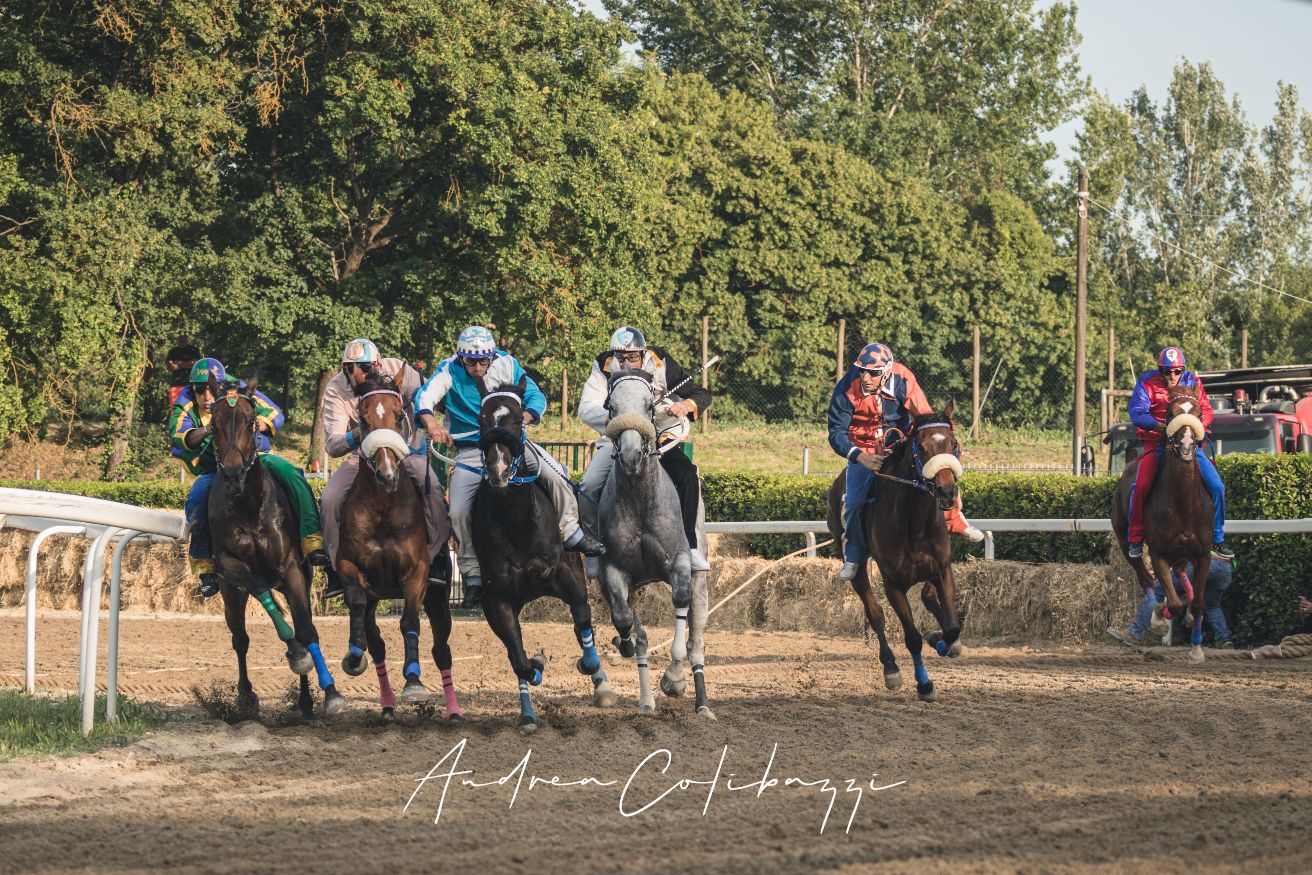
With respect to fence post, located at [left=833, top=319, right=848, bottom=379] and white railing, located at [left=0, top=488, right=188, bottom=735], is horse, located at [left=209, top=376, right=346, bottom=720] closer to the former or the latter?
white railing, located at [left=0, top=488, right=188, bottom=735]

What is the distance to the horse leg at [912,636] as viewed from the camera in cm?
1066

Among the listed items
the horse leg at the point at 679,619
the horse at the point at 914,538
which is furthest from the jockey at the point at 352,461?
the horse at the point at 914,538

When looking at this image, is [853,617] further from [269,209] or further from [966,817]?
[269,209]

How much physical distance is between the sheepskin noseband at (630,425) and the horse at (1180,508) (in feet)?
15.0

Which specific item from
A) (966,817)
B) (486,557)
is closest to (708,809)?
(966,817)

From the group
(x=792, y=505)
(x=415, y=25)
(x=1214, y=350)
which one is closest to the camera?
(x=792, y=505)

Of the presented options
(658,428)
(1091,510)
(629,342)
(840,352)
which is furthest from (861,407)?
(840,352)

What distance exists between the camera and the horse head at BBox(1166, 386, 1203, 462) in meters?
11.9

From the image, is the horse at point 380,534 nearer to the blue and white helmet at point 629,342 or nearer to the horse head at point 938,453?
the blue and white helmet at point 629,342

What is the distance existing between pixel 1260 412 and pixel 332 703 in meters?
15.6

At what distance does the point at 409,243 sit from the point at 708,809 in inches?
1140

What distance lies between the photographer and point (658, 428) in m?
10.2

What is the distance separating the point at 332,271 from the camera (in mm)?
34000

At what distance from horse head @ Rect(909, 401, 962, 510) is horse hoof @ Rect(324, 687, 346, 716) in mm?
4079
